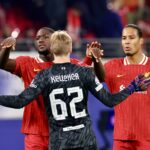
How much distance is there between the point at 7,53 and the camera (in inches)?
307

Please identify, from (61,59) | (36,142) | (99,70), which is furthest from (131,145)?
(61,59)

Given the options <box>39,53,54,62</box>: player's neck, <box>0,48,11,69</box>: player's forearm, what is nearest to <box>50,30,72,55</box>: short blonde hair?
<box>0,48,11,69</box>: player's forearm

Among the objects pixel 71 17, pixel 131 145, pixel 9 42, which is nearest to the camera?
pixel 9 42

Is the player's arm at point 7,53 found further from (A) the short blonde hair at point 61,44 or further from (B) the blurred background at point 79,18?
(B) the blurred background at point 79,18

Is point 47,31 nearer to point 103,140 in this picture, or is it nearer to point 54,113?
point 54,113

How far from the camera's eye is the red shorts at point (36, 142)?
8078mm

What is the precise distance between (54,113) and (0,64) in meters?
1.13

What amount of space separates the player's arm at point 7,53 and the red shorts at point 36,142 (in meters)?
0.80

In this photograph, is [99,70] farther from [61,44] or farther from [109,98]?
[61,44]

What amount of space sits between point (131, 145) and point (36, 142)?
108 centimetres

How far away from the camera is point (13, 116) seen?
11.0 metres

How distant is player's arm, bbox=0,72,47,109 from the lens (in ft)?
22.9

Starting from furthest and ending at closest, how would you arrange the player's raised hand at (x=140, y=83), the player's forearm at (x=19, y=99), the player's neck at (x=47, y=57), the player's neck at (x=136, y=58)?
the player's neck at (x=136, y=58) → the player's neck at (x=47, y=57) → the player's raised hand at (x=140, y=83) → the player's forearm at (x=19, y=99)

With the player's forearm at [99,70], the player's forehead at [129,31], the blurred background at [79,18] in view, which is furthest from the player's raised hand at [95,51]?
the blurred background at [79,18]
